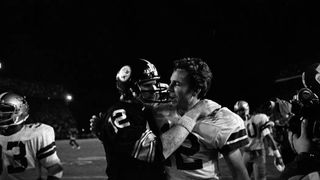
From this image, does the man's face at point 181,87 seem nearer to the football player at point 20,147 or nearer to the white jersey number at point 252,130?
the football player at point 20,147

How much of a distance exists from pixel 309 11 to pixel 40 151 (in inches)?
1222

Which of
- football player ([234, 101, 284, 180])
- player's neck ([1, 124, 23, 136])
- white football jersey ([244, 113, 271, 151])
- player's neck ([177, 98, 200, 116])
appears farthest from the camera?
white football jersey ([244, 113, 271, 151])

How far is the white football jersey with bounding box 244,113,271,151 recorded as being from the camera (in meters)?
8.29

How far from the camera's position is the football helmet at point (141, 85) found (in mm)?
3025

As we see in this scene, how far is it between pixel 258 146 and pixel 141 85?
5706 millimetres

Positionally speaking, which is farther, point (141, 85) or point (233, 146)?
point (141, 85)

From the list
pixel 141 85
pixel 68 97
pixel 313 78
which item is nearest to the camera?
pixel 313 78

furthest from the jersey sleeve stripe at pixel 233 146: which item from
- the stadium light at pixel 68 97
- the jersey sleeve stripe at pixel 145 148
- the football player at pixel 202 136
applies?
the stadium light at pixel 68 97

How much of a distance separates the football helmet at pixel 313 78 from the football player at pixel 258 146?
5.66m

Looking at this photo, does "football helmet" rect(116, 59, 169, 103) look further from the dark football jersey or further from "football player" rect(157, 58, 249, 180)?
"football player" rect(157, 58, 249, 180)

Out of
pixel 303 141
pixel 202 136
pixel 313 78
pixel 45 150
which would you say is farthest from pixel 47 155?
pixel 313 78

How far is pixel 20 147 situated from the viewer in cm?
400

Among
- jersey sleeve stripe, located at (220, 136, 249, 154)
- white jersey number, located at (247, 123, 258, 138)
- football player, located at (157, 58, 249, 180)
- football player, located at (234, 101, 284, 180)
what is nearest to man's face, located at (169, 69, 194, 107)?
football player, located at (157, 58, 249, 180)

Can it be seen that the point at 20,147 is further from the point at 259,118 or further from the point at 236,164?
the point at 259,118
